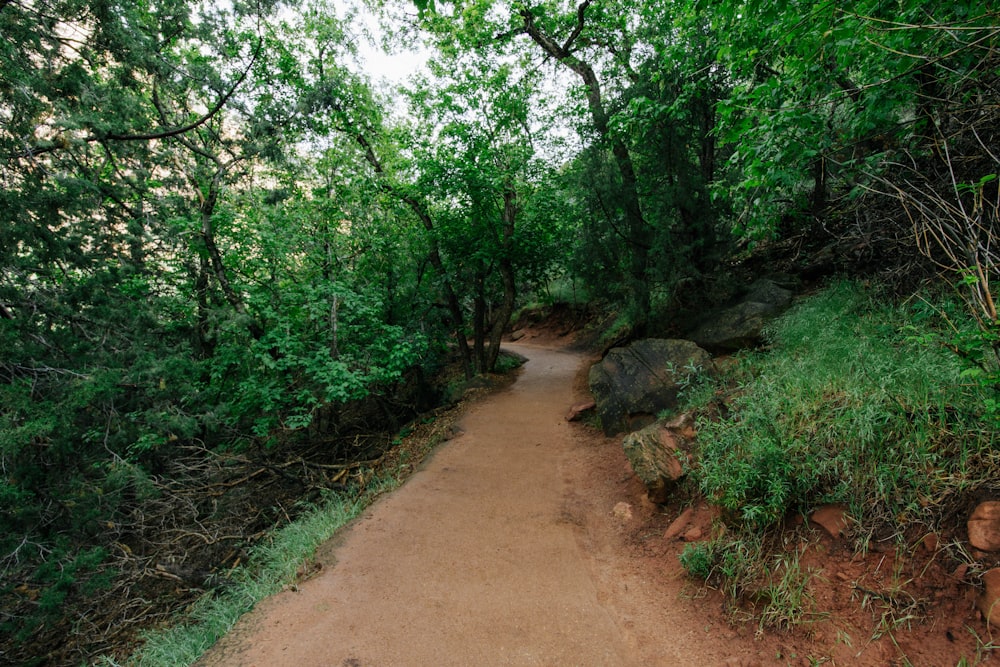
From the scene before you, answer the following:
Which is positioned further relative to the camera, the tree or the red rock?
the tree

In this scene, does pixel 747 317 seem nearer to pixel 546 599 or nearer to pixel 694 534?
pixel 694 534

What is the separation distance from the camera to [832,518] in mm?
2646

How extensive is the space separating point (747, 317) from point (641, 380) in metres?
2.14

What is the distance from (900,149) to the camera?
150 inches

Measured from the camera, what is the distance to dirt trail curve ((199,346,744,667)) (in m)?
2.57

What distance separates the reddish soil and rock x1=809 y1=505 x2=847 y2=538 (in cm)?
9

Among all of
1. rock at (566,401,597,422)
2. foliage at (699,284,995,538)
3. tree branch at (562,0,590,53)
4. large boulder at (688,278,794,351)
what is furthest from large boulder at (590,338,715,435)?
tree branch at (562,0,590,53)

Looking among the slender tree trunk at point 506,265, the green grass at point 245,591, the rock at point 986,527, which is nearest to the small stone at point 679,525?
the rock at point 986,527

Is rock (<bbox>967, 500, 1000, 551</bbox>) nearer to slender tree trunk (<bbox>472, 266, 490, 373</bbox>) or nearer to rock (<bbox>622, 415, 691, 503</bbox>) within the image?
rock (<bbox>622, 415, 691, 503</bbox>)

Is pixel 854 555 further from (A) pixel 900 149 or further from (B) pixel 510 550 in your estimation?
(A) pixel 900 149

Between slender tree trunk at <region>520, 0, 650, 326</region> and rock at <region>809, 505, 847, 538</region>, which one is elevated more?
slender tree trunk at <region>520, 0, 650, 326</region>

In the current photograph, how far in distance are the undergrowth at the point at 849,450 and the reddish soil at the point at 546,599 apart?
0.21 m

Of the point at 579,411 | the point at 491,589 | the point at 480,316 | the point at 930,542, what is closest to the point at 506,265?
the point at 480,316

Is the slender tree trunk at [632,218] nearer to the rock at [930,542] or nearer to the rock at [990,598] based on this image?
the rock at [930,542]
